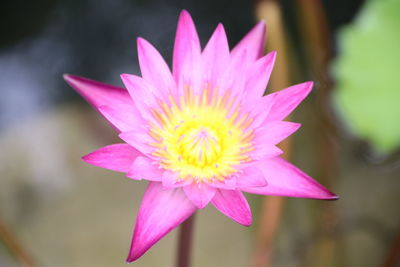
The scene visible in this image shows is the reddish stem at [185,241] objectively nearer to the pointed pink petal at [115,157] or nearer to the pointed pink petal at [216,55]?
the pointed pink petal at [115,157]

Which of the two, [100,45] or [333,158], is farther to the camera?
[100,45]

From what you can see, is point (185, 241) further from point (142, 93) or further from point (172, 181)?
point (142, 93)

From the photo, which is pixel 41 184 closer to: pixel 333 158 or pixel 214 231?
pixel 214 231

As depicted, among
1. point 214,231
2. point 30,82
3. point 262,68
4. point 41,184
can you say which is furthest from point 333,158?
point 30,82

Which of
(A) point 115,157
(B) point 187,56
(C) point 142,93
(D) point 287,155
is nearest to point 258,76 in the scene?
(B) point 187,56

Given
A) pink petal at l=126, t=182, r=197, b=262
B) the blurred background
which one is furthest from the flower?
the blurred background

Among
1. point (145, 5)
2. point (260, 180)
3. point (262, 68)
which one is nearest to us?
point (260, 180)
